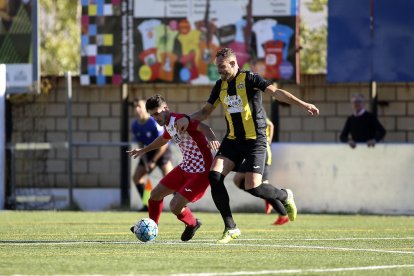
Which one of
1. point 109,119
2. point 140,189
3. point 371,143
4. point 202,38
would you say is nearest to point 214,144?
point 371,143

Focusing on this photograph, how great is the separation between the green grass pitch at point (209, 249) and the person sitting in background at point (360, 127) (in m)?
3.40

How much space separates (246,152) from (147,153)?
8.69m

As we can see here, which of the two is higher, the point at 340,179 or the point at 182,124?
the point at 182,124

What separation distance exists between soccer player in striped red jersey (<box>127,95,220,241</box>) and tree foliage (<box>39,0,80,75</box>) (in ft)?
88.7

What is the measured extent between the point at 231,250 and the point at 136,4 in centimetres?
1259

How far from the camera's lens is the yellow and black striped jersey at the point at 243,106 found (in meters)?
12.6

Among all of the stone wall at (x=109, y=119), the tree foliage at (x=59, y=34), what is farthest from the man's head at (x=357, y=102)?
the tree foliage at (x=59, y=34)

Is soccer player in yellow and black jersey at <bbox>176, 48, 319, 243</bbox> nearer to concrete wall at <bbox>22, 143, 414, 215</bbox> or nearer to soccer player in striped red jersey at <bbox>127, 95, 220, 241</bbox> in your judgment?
soccer player in striped red jersey at <bbox>127, 95, 220, 241</bbox>

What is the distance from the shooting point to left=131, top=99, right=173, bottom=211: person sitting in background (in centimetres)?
2092

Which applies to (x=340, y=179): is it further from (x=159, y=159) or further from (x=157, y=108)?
(x=157, y=108)

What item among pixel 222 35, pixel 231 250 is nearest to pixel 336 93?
pixel 222 35

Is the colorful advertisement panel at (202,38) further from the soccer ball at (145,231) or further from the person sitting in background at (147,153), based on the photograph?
the soccer ball at (145,231)

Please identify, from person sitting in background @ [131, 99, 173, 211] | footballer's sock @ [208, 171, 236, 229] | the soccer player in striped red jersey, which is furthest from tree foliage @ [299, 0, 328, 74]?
footballer's sock @ [208, 171, 236, 229]

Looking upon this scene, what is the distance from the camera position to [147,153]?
21.3 metres
